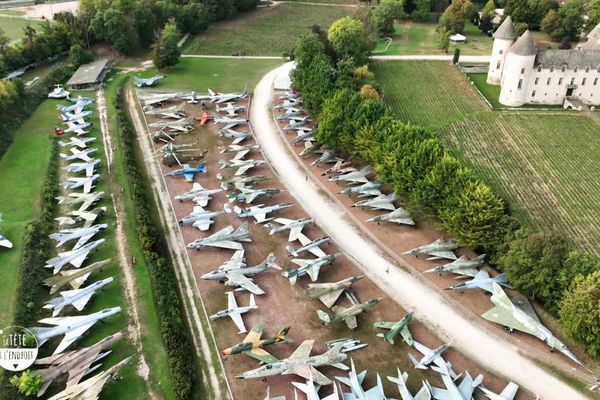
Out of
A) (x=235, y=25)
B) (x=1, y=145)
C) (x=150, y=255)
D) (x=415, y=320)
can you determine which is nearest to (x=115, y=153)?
(x=1, y=145)

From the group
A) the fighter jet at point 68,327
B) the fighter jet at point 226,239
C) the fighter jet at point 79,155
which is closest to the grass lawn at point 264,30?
the fighter jet at point 79,155

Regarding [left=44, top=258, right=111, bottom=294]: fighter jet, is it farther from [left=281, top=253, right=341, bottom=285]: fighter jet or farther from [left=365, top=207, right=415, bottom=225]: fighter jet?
[left=365, top=207, right=415, bottom=225]: fighter jet

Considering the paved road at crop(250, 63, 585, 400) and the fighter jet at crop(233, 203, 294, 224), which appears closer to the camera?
the paved road at crop(250, 63, 585, 400)

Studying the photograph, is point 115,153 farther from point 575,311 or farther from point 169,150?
A: point 575,311

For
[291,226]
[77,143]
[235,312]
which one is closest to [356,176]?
[291,226]

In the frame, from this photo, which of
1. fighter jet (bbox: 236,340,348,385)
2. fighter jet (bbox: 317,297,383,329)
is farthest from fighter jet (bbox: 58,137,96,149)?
fighter jet (bbox: 236,340,348,385)

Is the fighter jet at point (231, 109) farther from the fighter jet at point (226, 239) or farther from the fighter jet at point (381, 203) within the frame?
the fighter jet at point (381, 203)

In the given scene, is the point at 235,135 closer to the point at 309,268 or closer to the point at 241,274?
the point at 241,274
